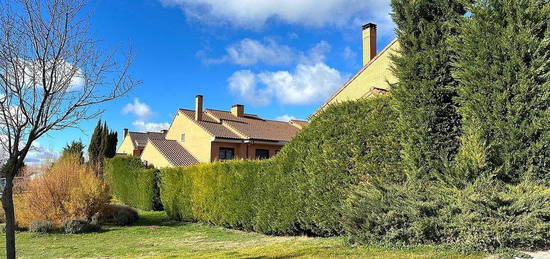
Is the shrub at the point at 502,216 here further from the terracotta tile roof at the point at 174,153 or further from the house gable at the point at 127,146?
the house gable at the point at 127,146

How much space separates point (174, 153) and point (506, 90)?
86.5 ft

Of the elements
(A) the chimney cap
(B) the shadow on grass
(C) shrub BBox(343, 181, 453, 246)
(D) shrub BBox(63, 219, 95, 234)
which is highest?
(A) the chimney cap

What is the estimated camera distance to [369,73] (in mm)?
18516

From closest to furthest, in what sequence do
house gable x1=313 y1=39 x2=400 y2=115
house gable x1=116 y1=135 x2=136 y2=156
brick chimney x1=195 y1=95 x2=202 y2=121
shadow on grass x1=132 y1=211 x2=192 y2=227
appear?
shadow on grass x1=132 y1=211 x2=192 y2=227, house gable x1=313 y1=39 x2=400 y2=115, brick chimney x1=195 y1=95 x2=202 y2=121, house gable x1=116 y1=135 x2=136 y2=156

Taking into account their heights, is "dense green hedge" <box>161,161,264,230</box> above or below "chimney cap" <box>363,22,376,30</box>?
below

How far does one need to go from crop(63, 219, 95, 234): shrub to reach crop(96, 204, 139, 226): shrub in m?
1.29

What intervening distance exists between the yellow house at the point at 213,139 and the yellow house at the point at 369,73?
881 cm

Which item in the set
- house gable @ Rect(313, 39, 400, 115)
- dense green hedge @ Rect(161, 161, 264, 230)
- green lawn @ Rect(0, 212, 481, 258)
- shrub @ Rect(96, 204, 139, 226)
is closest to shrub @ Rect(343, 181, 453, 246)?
green lawn @ Rect(0, 212, 481, 258)

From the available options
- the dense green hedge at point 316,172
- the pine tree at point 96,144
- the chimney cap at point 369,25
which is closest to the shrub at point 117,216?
the dense green hedge at point 316,172

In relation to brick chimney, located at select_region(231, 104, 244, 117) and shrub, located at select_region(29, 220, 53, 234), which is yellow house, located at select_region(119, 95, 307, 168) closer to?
brick chimney, located at select_region(231, 104, 244, 117)

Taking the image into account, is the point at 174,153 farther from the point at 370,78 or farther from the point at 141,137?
the point at 141,137

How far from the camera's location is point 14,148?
512 cm

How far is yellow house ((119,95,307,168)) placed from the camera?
27.7 meters

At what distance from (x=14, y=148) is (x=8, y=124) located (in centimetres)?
33
